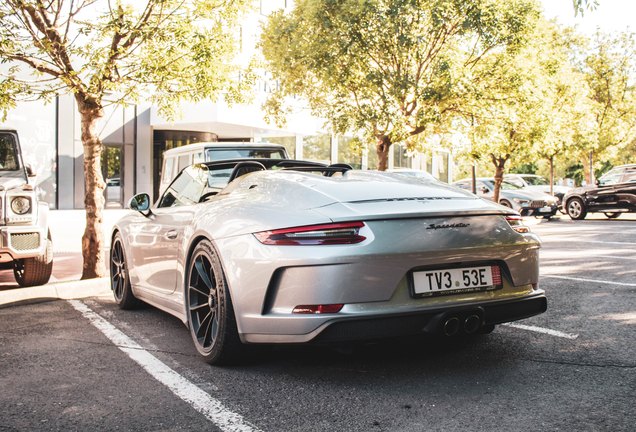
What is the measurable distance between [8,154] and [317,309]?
20.8 ft

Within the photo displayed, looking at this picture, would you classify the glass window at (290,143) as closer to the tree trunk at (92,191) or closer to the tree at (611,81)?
the tree at (611,81)

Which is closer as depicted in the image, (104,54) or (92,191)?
(104,54)

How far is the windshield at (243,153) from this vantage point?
10453 mm

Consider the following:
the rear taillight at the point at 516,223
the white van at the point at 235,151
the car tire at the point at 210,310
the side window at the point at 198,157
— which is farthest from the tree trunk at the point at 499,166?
the car tire at the point at 210,310

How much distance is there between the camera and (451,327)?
3.13 meters

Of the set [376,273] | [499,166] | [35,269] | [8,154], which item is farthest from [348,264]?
[499,166]

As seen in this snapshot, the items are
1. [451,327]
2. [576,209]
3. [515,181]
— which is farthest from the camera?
[515,181]

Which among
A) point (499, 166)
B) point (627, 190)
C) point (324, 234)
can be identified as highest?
point (499, 166)

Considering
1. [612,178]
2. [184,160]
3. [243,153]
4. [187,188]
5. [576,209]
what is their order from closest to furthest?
1. [187,188]
2. [243,153]
3. [184,160]
4. [612,178]
5. [576,209]

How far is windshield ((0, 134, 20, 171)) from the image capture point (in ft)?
24.7

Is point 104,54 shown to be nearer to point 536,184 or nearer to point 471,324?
point 471,324

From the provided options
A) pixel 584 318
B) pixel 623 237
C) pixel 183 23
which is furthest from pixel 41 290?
pixel 623 237

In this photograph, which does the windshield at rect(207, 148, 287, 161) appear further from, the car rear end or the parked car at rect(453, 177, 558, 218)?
the parked car at rect(453, 177, 558, 218)

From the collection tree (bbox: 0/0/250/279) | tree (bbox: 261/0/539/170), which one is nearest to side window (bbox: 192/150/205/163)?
tree (bbox: 0/0/250/279)
